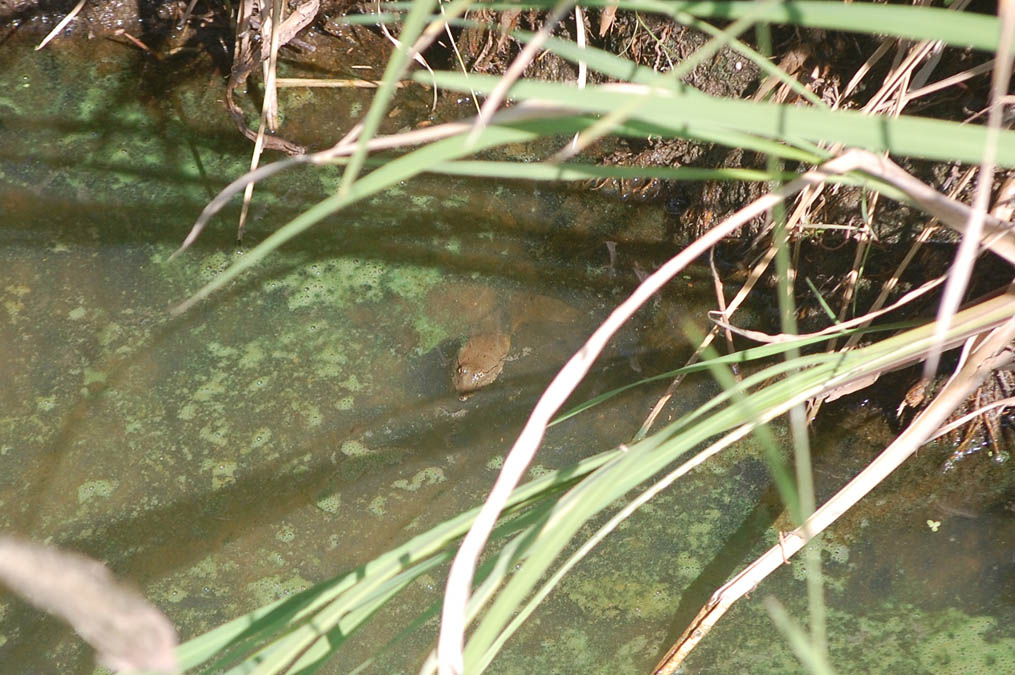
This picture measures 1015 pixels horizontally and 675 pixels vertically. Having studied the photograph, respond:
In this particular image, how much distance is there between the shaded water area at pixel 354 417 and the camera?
1163mm

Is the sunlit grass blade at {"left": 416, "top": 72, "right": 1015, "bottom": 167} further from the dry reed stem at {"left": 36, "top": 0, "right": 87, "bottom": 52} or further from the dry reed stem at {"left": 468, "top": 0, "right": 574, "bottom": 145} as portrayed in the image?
the dry reed stem at {"left": 36, "top": 0, "right": 87, "bottom": 52}

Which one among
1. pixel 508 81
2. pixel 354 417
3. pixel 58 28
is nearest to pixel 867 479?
pixel 508 81

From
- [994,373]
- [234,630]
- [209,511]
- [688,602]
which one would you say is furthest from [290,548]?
[994,373]

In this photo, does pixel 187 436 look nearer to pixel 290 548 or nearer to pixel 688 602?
pixel 290 548

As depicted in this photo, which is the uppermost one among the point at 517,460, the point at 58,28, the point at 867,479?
the point at 867,479

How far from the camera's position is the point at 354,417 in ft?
4.42

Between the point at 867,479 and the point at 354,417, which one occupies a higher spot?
the point at 867,479

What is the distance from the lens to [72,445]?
1282 millimetres

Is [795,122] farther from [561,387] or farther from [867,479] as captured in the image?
[867,479]

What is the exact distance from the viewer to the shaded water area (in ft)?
3.82

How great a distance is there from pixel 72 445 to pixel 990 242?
1.26 metres

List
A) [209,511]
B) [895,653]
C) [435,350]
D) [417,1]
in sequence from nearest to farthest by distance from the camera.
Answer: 1. [417,1]
2. [895,653]
3. [209,511]
4. [435,350]

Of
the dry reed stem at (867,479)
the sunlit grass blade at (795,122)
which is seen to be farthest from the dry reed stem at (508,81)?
the dry reed stem at (867,479)

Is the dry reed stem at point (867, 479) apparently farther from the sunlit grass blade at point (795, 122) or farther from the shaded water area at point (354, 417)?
the sunlit grass blade at point (795, 122)
